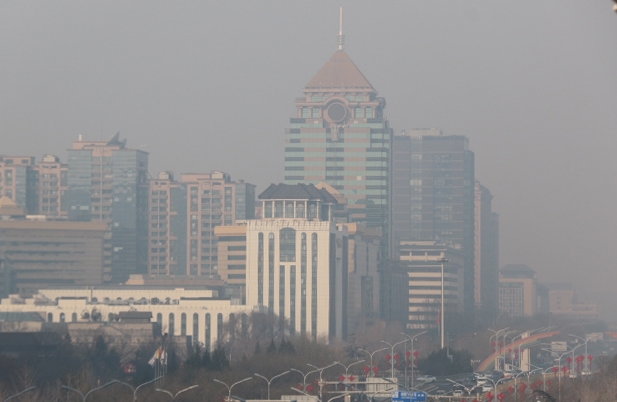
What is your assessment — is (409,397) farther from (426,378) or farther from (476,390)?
(426,378)

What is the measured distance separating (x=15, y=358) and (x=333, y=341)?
256 feet

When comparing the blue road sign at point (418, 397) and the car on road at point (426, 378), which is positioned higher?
the blue road sign at point (418, 397)

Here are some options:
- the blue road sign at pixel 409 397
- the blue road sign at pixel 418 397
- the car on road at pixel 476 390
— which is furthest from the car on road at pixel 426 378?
the blue road sign at pixel 418 397

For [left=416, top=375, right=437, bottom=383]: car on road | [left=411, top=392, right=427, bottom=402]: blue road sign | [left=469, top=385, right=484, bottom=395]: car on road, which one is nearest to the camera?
[left=411, top=392, right=427, bottom=402]: blue road sign

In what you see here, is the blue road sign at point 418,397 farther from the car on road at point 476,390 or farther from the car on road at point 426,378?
the car on road at point 426,378

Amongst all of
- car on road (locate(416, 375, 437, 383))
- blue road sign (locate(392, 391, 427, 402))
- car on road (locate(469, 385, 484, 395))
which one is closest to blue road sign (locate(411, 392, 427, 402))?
blue road sign (locate(392, 391, 427, 402))

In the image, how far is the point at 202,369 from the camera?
110812mm

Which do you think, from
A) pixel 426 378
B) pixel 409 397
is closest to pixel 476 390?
pixel 426 378

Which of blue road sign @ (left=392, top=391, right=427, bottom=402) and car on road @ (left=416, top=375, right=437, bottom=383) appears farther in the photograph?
car on road @ (left=416, top=375, right=437, bottom=383)

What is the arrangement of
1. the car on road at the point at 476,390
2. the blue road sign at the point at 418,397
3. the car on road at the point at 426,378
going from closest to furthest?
the blue road sign at the point at 418,397
the car on road at the point at 476,390
the car on road at the point at 426,378

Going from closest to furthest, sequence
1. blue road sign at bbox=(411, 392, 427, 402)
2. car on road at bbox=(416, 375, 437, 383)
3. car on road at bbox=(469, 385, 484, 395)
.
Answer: blue road sign at bbox=(411, 392, 427, 402)
car on road at bbox=(469, 385, 484, 395)
car on road at bbox=(416, 375, 437, 383)

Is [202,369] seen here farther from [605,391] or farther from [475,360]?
[475,360]

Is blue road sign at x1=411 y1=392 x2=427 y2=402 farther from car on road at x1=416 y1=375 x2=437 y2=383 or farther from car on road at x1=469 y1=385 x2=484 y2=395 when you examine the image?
car on road at x1=416 y1=375 x2=437 y2=383

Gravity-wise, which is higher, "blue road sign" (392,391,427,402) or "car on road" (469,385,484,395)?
"blue road sign" (392,391,427,402)
